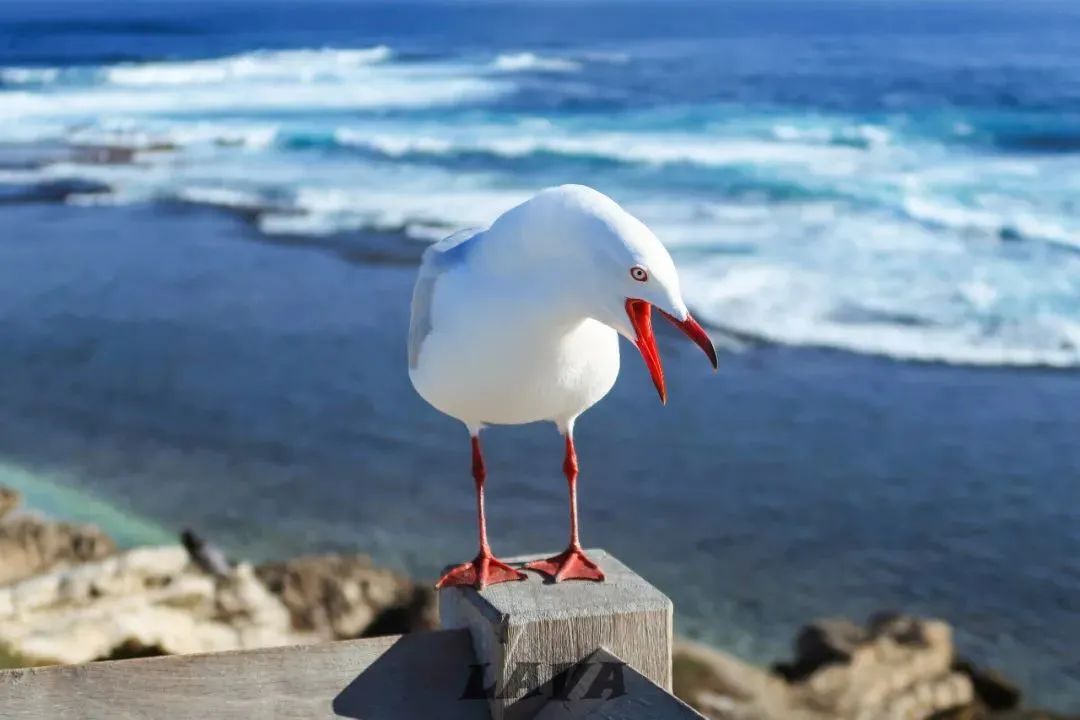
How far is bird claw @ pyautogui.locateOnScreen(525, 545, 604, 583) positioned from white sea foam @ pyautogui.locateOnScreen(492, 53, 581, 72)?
38343 millimetres

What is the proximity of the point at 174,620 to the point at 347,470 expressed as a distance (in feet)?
6.88

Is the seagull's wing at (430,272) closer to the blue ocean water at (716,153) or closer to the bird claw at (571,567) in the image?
the bird claw at (571,567)

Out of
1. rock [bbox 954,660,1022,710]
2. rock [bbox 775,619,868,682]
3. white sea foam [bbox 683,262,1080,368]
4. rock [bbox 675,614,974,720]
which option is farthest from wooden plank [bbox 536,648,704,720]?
white sea foam [bbox 683,262,1080,368]

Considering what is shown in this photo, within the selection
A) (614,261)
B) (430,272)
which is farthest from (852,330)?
(614,261)

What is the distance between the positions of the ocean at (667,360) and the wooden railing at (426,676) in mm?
3673

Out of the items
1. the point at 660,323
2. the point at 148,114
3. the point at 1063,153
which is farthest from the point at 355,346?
the point at 148,114

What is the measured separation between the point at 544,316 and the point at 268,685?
728 millimetres

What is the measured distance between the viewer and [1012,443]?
7.91 metres

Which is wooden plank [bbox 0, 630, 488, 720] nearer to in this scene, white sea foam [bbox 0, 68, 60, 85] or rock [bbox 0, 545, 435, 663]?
rock [bbox 0, 545, 435, 663]

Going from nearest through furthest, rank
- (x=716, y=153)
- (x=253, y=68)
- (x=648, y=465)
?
(x=648, y=465)
(x=716, y=153)
(x=253, y=68)

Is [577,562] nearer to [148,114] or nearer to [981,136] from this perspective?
[981,136]

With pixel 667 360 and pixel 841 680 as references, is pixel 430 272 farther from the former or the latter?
pixel 667 360

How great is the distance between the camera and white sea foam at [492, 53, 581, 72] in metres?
40.6

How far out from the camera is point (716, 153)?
68.2 ft
